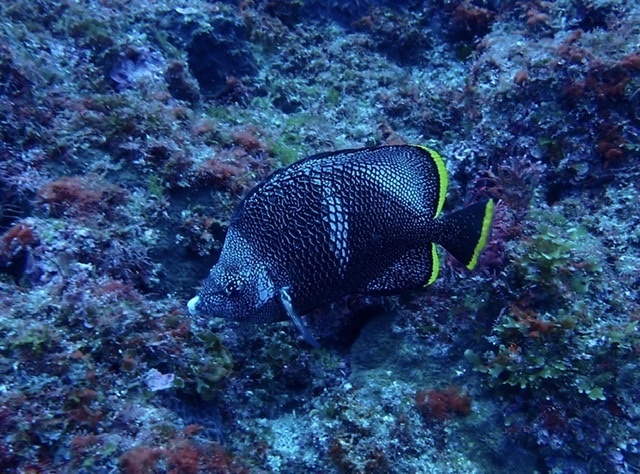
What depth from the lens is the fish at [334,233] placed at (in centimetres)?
278

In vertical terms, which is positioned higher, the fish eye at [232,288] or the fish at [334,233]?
the fish at [334,233]

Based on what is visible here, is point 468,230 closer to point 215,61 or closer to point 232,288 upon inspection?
point 232,288

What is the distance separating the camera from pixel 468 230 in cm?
287

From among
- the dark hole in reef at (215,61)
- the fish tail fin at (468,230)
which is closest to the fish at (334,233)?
the fish tail fin at (468,230)

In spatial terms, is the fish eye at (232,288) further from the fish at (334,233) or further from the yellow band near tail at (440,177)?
the yellow band near tail at (440,177)

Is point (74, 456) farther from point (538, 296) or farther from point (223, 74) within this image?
point (223, 74)

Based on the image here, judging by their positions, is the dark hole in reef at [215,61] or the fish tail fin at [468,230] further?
the dark hole in reef at [215,61]

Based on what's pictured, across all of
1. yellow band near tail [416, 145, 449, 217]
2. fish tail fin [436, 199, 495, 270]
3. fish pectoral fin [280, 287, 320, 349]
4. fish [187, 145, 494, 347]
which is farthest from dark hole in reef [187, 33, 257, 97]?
fish tail fin [436, 199, 495, 270]

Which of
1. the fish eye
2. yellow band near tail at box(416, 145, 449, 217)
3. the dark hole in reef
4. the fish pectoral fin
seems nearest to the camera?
the fish pectoral fin

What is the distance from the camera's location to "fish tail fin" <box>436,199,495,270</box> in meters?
2.85

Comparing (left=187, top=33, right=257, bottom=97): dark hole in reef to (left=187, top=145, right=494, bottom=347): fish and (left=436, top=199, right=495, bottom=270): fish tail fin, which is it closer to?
(left=187, top=145, right=494, bottom=347): fish

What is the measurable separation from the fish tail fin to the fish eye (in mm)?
1313

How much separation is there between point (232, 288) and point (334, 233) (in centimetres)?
72

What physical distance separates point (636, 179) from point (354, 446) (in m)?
3.10
